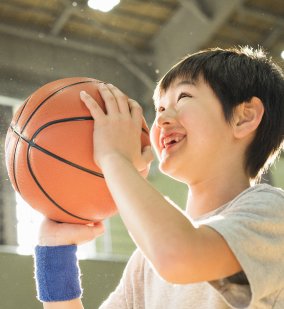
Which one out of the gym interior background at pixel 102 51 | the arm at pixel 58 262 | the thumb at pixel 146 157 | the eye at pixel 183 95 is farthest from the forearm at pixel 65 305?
the gym interior background at pixel 102 51

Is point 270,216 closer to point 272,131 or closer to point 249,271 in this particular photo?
point 249,271

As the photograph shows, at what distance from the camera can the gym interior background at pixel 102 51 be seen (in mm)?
1955

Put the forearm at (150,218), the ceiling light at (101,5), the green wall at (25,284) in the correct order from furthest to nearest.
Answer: the ceiling light at (101,5) < the green wall at (25,284) < the forearm at (150,218)

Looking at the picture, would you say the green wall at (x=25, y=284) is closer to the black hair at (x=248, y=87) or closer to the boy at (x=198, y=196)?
the boy at (x=198, y=196)

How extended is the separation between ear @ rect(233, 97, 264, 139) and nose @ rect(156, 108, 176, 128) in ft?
0.31

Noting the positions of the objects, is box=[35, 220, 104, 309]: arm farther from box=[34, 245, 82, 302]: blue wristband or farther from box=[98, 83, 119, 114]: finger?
box=[98, 83, 119, 114]: finger

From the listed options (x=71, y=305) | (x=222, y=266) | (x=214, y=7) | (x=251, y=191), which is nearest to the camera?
(x=222, y=266)

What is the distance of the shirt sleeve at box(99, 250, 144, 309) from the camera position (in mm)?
988

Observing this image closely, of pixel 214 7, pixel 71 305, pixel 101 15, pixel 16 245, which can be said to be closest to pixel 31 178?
pixel 71 305

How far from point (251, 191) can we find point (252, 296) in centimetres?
16

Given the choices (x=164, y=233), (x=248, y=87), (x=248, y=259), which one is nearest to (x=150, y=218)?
(x=164, y=233)

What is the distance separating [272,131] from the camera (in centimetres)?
101

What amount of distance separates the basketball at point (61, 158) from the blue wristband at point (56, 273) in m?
0.07

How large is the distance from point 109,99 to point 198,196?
0.20 meters
